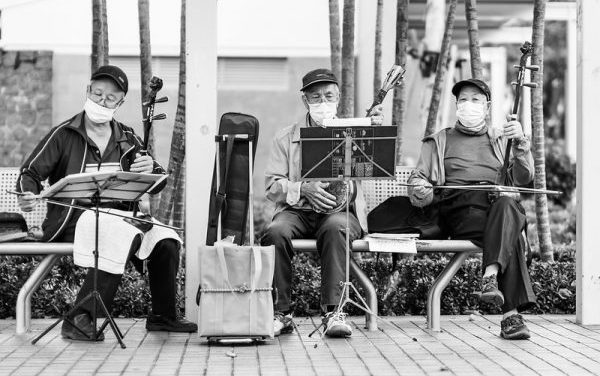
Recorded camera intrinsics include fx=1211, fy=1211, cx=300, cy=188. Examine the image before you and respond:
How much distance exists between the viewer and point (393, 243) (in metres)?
7.57

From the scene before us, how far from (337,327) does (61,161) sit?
6.72ft

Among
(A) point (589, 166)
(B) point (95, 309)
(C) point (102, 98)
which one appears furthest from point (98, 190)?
(A) point (589, 166)

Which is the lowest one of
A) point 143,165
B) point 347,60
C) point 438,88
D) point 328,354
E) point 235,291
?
point 328,354

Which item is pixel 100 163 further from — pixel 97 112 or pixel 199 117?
pixel 199 117

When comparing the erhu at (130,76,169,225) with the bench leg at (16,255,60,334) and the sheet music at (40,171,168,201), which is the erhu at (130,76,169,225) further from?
the bench leg at (16,255,60,334)

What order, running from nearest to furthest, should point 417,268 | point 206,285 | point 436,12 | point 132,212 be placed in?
point 206,285 → point 132,212 → point 417,268 → point 436,12

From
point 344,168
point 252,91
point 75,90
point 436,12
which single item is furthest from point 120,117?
point 344,168

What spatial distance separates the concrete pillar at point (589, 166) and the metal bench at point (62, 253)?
0.78 metres

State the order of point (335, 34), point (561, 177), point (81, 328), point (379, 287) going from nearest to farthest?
point (81, 328), point (379, 287), point (335, 34), point (561, 177)

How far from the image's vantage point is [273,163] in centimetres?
786

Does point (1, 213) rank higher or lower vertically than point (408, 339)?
higher

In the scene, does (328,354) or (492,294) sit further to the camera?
(492,294)

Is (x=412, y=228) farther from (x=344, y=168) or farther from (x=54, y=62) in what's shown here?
(x=54, y=62)

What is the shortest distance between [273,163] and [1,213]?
1.76 m
